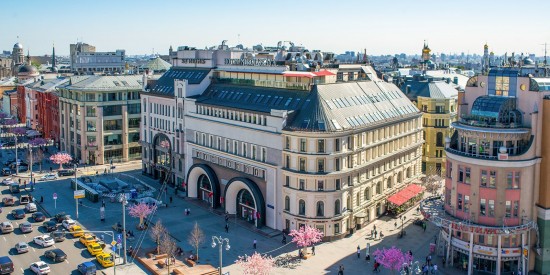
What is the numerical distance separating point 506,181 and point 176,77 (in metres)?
77.7

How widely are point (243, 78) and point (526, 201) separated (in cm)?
5703

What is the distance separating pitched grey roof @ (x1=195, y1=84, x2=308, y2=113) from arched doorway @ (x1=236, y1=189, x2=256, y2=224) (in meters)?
15.3

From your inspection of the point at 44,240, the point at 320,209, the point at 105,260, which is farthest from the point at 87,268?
the point at 320,209

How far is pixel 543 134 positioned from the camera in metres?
74.8

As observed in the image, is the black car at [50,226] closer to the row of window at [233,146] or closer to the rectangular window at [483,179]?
the row of window at [233,146]

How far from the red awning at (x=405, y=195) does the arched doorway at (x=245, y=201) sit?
79.4 ft

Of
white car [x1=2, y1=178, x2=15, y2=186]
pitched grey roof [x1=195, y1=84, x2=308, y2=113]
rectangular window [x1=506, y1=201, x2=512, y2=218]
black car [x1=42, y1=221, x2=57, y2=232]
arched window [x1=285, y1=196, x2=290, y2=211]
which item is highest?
pitched grey roof [x1=195, y1=84, x2=308, y2=113]

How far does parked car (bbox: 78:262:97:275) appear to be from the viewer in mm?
73688

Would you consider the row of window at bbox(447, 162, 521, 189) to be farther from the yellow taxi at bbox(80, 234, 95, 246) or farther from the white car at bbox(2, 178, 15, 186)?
the white car at bbox(2, 178, 15, 186)

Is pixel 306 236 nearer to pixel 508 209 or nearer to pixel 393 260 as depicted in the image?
pixel 393 260

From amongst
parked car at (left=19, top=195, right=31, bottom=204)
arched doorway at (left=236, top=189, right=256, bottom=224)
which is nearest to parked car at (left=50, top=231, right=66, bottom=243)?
parked car at (left=19, top=195, right=31, bottom=204)

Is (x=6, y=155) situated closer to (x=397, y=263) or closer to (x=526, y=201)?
(x=397, y=263)

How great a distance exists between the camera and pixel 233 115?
101 m

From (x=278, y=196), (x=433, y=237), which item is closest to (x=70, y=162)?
(x=278, y=196)
